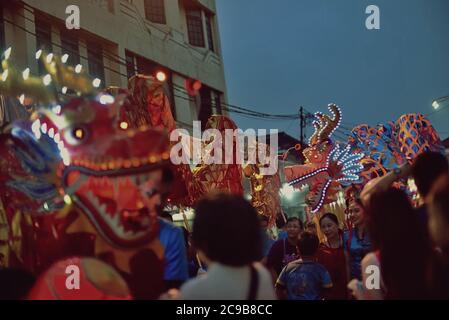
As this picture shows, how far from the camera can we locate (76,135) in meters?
2.85

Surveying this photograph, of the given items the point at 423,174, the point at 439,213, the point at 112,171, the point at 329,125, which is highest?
the point at 329,125

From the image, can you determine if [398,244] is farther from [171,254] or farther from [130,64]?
[130,64]

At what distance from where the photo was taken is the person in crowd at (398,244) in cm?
271

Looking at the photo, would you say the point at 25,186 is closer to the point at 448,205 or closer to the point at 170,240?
the point at 170,240

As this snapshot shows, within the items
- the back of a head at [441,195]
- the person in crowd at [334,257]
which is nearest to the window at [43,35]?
the person in crowd at [334,257]

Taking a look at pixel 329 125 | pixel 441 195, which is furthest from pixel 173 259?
pixel 329 125

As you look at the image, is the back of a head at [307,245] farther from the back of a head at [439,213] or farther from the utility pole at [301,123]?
the utility pole at [301,123]

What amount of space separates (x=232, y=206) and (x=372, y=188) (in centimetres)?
112

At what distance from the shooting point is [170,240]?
2.92 meters

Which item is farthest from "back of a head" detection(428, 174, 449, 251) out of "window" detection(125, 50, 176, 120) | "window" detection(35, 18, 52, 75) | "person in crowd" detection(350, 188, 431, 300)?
"window" detection(125, 50, 176, 120)

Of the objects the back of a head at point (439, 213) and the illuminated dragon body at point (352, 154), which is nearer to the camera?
the back of a head at point (439, 213)

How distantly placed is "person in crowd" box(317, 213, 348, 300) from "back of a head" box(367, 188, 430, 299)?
1.91 metres

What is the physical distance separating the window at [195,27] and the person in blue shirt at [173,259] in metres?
15.1

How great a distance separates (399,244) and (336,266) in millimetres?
2368
